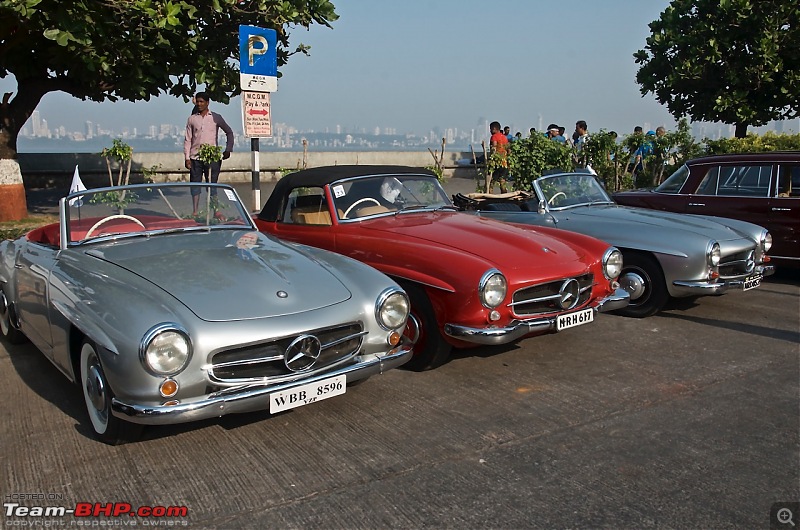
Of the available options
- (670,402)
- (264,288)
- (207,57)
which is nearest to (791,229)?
(670,402)

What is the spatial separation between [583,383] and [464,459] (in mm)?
1493

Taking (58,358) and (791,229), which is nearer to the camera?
(58,358)

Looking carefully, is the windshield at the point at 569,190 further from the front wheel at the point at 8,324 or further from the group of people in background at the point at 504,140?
the front wheel at the point at 8,324

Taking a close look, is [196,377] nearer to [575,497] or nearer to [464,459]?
[464,459]

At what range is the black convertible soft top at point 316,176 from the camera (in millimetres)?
6082

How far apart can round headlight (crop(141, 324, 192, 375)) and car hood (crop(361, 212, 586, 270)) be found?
230cm

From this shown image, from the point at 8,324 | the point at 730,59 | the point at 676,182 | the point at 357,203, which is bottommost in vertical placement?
the point at 8,324

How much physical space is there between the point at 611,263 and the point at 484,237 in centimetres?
111

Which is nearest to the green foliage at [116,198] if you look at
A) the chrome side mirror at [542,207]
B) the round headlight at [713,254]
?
the chrome side mirror at [542,207]

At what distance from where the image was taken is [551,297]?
5.04 metres

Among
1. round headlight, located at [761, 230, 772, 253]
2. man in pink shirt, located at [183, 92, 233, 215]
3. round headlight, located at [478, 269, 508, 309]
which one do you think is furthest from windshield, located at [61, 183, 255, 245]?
round headlight, located at [761, 230, 772, 253]

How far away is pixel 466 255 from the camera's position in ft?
16.2

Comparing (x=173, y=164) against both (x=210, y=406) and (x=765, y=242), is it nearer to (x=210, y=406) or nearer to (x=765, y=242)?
(x=765, y=242)

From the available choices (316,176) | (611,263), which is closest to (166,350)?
(316,176)
